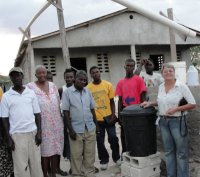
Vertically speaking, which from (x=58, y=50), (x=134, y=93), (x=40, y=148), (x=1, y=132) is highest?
(x=58, y=50)

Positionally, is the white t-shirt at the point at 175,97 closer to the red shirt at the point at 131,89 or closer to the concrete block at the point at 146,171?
the red shirt at the point at 131,89

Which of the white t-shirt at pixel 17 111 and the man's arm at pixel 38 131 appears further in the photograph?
the man's arm at pixel 38 131

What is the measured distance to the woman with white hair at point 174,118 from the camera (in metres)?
4.35

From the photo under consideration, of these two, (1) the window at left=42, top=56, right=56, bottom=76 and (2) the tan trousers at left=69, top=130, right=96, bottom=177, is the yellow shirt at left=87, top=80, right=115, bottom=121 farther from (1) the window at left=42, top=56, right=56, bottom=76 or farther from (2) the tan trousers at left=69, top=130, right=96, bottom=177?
(1) the window at left=42, top=56, right=56, bottom=76

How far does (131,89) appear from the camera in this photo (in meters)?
5.27

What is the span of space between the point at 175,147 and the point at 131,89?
1.17m

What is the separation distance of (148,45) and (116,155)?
10743 mm

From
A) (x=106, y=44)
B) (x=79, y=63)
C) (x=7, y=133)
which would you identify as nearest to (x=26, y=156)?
(x=7, y=133)

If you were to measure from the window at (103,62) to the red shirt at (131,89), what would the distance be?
9977mm

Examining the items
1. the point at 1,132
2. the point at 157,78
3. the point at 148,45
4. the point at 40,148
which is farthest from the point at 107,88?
the point at 148,45

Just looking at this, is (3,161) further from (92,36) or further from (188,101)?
(92,36)

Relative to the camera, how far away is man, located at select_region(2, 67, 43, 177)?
4355 mm

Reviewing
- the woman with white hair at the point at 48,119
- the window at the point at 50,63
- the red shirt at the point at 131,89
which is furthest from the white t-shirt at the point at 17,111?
the window at the point at 50,63

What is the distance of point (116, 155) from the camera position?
5.86 m
